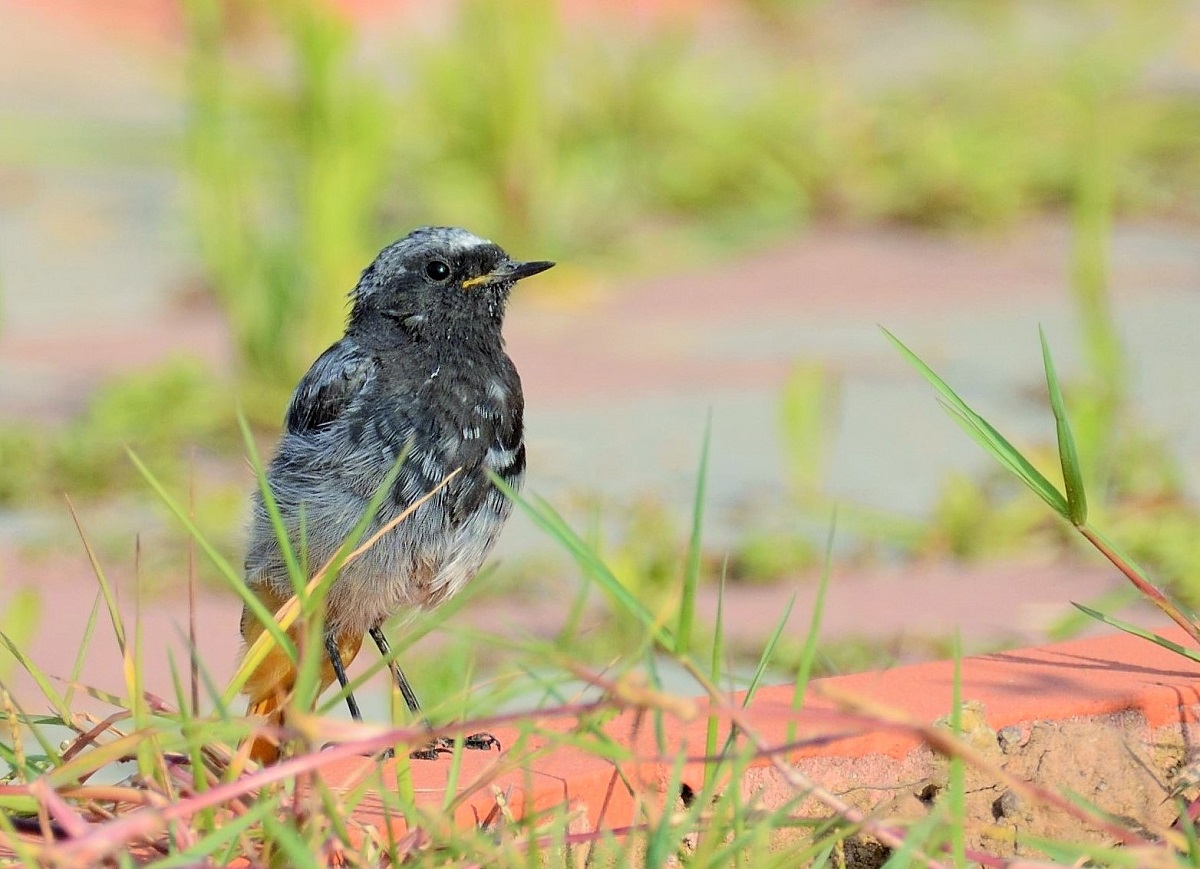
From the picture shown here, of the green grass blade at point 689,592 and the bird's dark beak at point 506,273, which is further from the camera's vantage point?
the bird's dark beak at point 506,273

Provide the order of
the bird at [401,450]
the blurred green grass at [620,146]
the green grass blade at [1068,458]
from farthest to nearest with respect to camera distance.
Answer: the blurred green grass at [620,146] < the bird at [401,450] < the green grass blade at [1068,458]

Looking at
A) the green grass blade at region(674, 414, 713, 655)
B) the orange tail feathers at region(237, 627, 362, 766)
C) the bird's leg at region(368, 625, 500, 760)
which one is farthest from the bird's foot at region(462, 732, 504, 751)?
the green grass blade at region(674, 414, 713, 655)

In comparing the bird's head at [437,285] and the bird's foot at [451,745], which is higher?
the bird's head at [437,285]

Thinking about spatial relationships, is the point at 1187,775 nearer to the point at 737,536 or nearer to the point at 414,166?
the point at 737,536

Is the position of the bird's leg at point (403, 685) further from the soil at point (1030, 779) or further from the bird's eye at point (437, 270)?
the soil at point (1030, 779)

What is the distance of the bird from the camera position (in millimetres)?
3240

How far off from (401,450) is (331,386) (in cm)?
29

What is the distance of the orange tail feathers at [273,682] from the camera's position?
120 inches

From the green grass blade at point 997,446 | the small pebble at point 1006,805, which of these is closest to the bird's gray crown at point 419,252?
the green grass blade at point 997,446

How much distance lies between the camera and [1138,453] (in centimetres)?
503

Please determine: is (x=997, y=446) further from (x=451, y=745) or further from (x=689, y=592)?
(x=451, y=745)

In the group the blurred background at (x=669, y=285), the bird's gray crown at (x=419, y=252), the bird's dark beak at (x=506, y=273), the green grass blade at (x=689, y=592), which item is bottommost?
the blurred background at (x=669, y=285)

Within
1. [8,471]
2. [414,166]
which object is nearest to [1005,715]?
[8,471]

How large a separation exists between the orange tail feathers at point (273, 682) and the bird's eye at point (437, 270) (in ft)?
2.32
